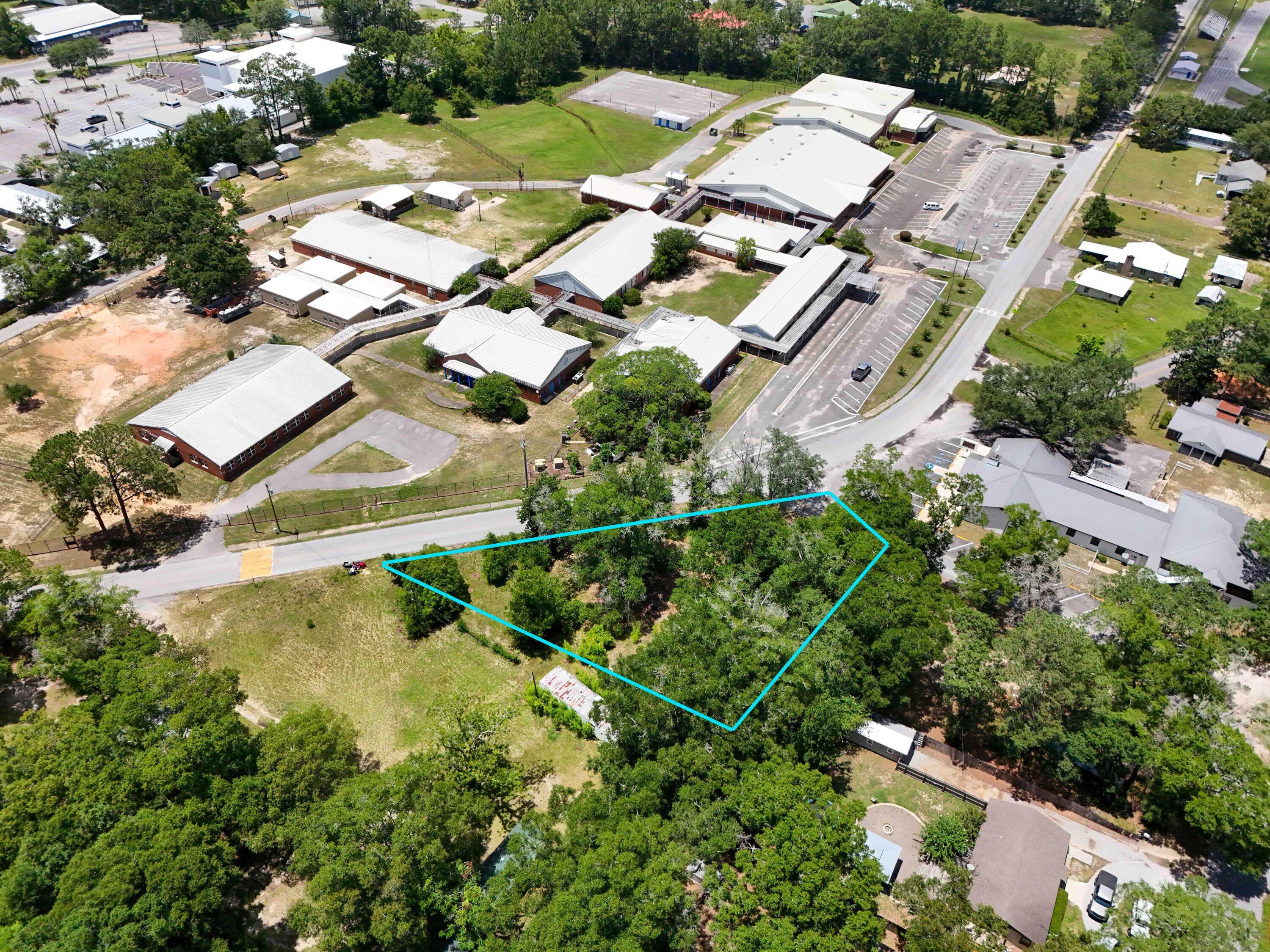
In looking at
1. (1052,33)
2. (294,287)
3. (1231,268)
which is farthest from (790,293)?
(1052,33)

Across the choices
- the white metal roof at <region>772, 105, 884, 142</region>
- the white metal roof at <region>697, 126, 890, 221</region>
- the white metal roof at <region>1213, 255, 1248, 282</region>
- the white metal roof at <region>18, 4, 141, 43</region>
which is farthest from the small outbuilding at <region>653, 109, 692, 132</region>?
the white metal roof at <region>18, 4, 141, 43</region>

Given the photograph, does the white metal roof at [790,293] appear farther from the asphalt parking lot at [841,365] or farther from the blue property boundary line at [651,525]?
the blue property boundary line at [651,525]

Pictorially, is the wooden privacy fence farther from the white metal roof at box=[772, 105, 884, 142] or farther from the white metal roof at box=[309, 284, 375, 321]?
the white metal roof at box=[772, 105, 884, 142]

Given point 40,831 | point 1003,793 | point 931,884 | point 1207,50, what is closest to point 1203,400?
point 1003,793

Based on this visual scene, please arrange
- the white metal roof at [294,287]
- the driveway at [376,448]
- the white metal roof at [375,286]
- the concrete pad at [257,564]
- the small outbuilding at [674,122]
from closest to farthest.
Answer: the concrete pad at [257,564]
the driveway at [376,448]
the white metal roof at [294,287]
the white metal roof at [375,286]
the small outbuilding at [674,122]

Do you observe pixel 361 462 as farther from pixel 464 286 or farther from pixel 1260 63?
pixel 1260 63

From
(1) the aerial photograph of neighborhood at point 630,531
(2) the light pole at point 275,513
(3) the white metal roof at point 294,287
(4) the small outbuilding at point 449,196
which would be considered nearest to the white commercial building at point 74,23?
(1) the aerial photograph of neighborhood at point 630,531

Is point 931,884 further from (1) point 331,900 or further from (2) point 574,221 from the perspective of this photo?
(2) point 574,221
